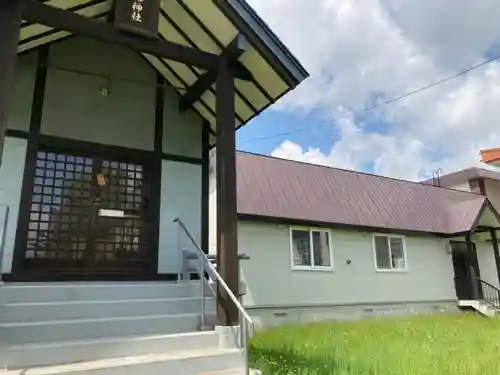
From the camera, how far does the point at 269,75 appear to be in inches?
204

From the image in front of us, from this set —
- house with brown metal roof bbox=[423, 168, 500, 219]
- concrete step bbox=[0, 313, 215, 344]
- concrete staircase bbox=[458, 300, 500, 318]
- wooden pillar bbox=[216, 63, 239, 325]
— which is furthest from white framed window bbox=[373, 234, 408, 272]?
concrete step bbox=[0, 313, 215, 344]

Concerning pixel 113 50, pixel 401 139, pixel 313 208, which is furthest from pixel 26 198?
pixel 401 139

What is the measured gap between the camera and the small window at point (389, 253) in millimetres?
12823

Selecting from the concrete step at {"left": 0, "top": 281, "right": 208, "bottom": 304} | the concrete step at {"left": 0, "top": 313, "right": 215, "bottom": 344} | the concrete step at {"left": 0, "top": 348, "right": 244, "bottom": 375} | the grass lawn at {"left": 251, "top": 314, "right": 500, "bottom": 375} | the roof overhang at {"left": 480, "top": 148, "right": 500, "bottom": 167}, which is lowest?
the grass lawn at {"left": 251, "top": 314, "right": 500, "bottom": 375}

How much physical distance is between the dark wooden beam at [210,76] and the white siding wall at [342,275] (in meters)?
4.45

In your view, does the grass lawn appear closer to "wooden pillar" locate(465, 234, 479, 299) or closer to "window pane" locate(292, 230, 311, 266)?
"window pane" locate(292, 230, 311, 266)

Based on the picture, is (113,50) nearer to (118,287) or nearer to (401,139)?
(118,287)

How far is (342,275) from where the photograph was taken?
11.7 metres

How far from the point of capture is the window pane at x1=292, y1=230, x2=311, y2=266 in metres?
11.1

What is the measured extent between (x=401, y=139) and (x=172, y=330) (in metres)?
18.5

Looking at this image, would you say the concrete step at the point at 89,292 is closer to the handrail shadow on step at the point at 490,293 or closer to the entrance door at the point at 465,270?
the entrance door at the point at 465,270

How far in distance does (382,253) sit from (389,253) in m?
0.26

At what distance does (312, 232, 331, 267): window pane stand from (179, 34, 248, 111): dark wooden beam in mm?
6422

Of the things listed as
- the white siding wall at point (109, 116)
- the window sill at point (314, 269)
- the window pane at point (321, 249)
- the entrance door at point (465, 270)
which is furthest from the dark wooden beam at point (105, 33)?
the entrance door at point (465, 270)
